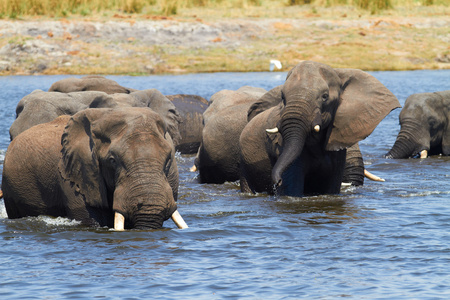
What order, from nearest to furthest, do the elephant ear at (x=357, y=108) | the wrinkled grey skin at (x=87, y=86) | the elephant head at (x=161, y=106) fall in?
the elephant ear at (x=357, y=108) < the elephant head at (x=161, y=106) < the wrinkled grey skin at (x=87, y=86)

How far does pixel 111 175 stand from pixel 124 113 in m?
0.57

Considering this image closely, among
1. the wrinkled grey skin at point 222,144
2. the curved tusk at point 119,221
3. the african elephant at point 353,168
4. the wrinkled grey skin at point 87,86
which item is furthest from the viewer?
the wrinkled grey skin at point 87,86

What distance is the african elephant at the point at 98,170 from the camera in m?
7.32

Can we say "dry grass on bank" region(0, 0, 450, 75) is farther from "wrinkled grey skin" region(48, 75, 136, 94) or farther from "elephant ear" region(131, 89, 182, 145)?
"elephant ear" region(131, 89, 182, 145)

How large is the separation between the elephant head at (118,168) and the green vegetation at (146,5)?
3686 centimetres

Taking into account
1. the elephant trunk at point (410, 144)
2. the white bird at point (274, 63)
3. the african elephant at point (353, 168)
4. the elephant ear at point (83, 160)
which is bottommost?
the white bird at point (274, 63)

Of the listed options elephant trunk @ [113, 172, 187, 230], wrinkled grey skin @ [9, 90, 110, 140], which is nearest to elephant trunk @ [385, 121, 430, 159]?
wrinkled grey skin @ [9, 90, 110, 140]

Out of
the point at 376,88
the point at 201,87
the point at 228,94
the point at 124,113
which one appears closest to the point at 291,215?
the point at 376,88

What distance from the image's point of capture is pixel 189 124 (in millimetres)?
17906

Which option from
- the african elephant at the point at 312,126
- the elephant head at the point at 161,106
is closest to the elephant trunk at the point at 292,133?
the african elephant at the point at 312,126

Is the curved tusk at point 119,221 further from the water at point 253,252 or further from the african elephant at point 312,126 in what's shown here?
the african elephant at point 312,126

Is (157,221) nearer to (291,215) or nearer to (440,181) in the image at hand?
(291,215)

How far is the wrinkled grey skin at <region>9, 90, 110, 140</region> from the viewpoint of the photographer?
13398 millimetres

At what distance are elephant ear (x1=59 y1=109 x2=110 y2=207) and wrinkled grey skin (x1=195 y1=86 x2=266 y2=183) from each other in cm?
479
